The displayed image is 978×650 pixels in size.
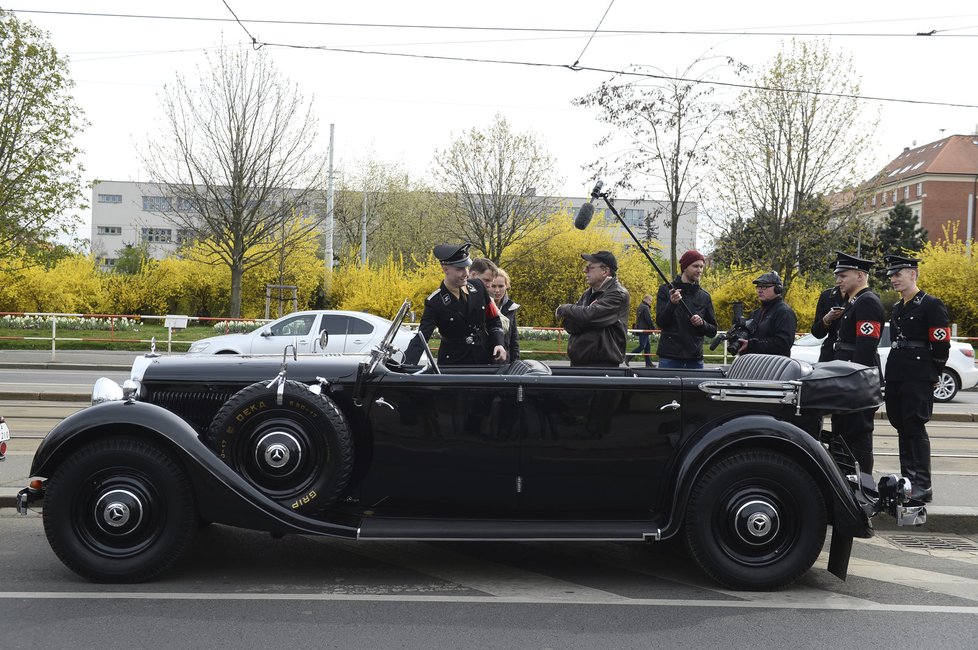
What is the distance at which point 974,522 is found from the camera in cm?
572

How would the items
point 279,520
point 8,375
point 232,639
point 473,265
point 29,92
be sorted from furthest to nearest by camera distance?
point 29,92
point 8,375
point 473,265
point 279,520
point 232,639

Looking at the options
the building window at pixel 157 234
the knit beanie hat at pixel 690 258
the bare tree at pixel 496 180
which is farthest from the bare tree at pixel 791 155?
the building window at pixel 157 234

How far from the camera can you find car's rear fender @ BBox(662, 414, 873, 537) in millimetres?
4301

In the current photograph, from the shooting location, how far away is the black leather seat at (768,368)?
460cm

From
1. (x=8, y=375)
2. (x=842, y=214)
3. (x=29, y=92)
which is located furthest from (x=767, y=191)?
(x=29, y=92)

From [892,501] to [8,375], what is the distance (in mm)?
15305

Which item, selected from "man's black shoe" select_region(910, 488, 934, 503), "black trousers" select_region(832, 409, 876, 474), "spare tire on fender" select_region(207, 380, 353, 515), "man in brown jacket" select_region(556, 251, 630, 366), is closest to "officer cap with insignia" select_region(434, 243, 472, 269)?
"man in brown jacket" select_region(556, 251, 630, 366)

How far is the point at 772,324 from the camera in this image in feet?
22.8

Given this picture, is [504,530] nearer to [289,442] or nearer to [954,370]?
[289,442]

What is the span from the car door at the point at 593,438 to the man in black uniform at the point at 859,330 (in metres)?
1.58

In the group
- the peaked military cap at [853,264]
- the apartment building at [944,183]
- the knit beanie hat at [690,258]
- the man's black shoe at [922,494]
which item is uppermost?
the apartment building at [944,183]

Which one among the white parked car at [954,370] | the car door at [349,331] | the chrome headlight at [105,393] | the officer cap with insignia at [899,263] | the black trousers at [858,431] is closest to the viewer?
the chrome headlight at [105,393]

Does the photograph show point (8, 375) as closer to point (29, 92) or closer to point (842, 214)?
point (29, 92)

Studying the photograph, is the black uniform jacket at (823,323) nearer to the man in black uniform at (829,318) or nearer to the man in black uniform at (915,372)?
the man in black uniform at (829,318)
